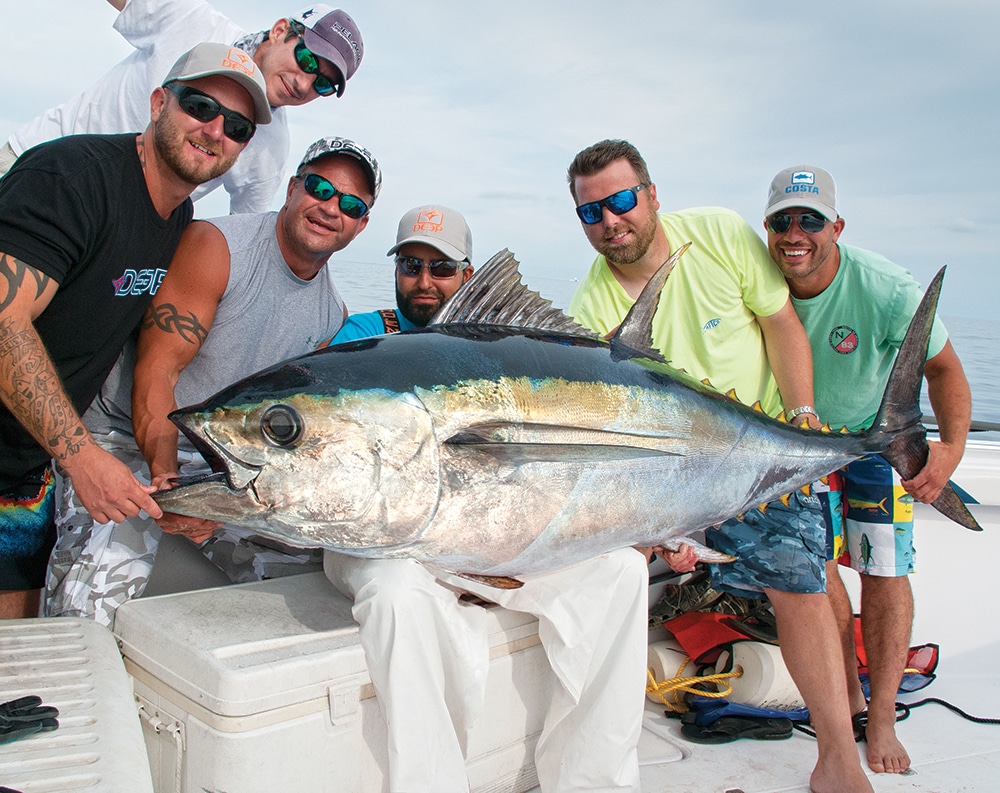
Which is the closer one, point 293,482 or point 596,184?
point 293,482

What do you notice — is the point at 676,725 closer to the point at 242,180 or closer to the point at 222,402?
the point at 222,402

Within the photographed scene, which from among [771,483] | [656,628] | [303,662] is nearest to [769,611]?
[656,628]

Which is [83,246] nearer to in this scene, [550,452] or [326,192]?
[326,192]

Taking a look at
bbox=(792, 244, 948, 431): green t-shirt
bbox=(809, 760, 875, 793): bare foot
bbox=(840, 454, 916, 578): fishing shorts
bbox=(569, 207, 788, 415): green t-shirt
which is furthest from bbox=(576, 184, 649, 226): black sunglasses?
bbox=(809, 760, 875, 793): bare foot

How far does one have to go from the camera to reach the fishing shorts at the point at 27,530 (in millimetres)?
2322

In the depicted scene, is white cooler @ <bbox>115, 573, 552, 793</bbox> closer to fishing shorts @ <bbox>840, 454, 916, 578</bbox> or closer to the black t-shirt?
the black t-shirt

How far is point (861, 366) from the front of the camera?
307cm

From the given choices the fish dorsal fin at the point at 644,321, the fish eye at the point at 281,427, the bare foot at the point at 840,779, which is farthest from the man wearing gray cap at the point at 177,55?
the bare foot at the point at 840,779

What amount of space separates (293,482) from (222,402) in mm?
237

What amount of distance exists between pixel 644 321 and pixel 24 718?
1.72 metres

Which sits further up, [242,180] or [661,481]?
[242,180]

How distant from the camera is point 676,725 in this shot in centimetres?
281

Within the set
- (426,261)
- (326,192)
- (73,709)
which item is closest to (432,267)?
(426,261)

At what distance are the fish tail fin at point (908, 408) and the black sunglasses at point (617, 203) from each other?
1.08m
